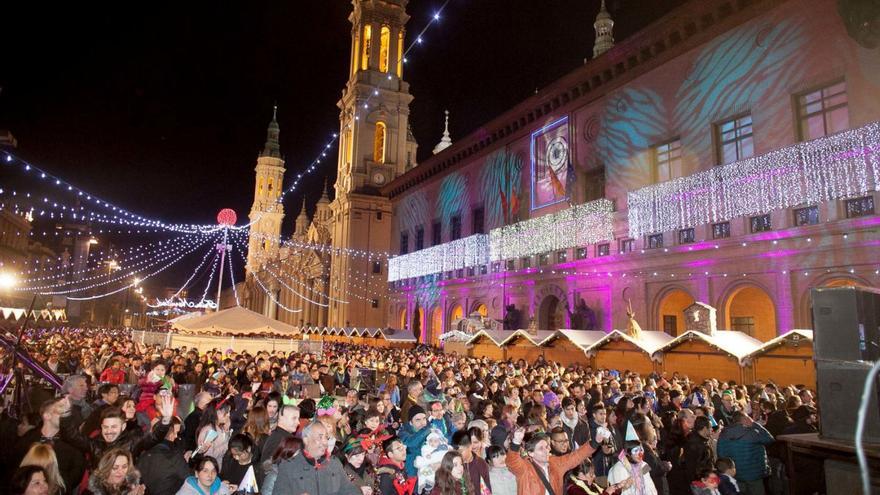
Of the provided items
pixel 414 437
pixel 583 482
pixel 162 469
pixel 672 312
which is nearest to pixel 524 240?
pixel 672 312

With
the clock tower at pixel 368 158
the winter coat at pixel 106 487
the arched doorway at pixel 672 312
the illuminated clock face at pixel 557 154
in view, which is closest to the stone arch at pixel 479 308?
the illuminated clock face at pixel 557 154

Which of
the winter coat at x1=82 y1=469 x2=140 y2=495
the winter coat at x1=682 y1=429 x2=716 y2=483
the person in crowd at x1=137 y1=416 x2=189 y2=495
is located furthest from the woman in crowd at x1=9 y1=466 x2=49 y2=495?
the winter coat at x1=682 y1=429 x2=716 y2=483

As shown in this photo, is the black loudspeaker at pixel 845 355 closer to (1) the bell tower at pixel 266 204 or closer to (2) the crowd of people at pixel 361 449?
(2) the crowd of people at pixel 361 449

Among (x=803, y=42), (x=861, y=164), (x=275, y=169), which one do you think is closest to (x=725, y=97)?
(x=803, y=42)

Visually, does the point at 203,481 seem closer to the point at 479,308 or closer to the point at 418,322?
the point at 479,308

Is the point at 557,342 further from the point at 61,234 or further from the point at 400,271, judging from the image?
the point at 61,234

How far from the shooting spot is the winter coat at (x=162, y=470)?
16.7 feet

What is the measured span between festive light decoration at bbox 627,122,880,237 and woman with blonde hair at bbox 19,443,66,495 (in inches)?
811

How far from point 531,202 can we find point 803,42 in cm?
1581

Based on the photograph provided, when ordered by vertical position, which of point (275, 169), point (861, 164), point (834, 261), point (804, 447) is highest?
point (275, 169)

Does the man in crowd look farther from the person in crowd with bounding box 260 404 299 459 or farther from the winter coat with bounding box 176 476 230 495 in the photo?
the winter coat with bounding box 176 476 230 495

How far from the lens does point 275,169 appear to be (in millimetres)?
102875

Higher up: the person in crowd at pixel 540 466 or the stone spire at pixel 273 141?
the stone spire at pixel 273 141

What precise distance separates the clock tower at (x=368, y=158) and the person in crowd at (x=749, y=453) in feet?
146
